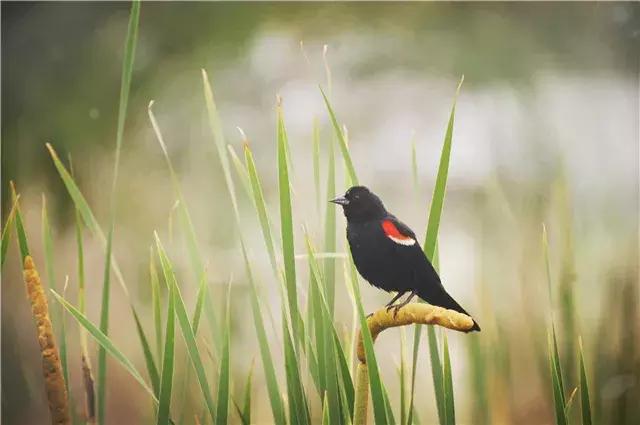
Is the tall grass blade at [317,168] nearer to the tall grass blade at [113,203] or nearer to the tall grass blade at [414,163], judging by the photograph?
the tall grass blade at [414,163]

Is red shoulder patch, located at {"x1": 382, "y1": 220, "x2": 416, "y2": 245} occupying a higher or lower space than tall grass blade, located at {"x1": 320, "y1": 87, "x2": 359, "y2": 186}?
lower

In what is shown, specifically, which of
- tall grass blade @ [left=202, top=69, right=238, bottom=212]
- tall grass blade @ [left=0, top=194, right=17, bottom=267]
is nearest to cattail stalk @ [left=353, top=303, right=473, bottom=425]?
tall grass blade @ [left=202, top=69, right=238, bottom=212]

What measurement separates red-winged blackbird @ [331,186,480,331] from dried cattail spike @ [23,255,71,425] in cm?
60

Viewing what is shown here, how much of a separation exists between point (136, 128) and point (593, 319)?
1066mm

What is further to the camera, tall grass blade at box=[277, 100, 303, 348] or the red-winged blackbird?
the red-winged blackbird

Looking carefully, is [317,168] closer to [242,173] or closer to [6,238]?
[242,173]

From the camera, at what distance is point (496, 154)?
1384 mm

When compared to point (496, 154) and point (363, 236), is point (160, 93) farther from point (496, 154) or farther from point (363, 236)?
point (496, 154)

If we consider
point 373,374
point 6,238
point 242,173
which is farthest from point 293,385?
point 6,238

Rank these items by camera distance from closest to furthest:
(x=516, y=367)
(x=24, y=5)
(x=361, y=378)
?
1. (x=361, y=378)
2. (x=516, y=367)
3. (x=24, y=5)

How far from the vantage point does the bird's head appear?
1227 mm

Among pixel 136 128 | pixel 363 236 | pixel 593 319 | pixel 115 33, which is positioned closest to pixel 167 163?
pixel 136 128

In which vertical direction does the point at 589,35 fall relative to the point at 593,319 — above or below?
above

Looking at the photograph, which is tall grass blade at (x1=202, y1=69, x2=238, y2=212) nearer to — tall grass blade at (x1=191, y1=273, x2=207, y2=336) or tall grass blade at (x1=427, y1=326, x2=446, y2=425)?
tall grass blade at (x1=191, y1=273, x2=207, y2=336)
